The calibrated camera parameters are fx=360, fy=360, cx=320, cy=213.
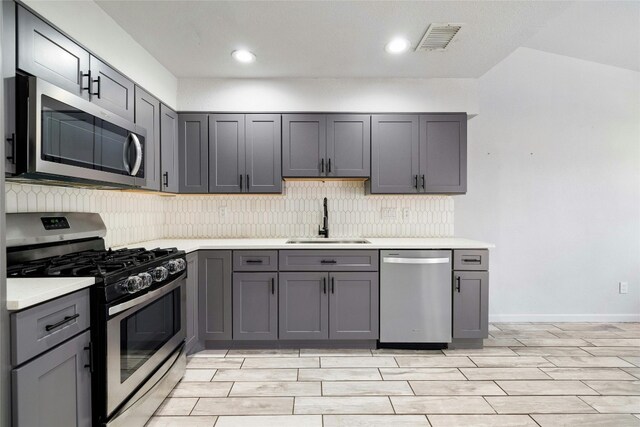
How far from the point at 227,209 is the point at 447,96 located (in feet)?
7.98

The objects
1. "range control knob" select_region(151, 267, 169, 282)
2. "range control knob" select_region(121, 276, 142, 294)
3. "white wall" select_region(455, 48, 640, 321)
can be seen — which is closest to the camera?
"range control knob" select_region(121, 276, 142, 294)

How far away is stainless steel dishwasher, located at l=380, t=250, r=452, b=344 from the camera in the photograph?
121 inches

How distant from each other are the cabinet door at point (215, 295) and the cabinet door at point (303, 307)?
465mm

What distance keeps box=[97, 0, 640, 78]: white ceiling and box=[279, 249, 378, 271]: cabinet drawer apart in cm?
162

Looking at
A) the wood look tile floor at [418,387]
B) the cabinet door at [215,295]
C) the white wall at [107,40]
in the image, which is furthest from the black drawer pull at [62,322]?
the cabinet door at [215,295]

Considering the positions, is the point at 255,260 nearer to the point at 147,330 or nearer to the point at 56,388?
the point at 147,330

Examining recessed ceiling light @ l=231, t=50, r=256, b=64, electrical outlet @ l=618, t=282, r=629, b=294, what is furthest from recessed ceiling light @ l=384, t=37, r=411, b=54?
electrical outlet @ l=618, t=282, r=629, b=294

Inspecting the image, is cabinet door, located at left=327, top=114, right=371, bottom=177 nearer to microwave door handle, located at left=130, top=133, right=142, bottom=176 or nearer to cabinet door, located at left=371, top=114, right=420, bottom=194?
cabinet door, located at left=371, top=114, right=420, bottom=194

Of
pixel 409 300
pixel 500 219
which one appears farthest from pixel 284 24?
pixel 500 219

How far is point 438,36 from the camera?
260 cm

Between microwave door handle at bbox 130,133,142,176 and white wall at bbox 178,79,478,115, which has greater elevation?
white wall at bbox 178,79,478,115

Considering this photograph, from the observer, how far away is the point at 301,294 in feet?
10.2

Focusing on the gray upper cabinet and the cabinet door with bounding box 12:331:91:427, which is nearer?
the cabinet door with bounding box 12:331:91:427

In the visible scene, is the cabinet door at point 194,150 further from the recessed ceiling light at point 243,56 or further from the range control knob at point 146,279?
the range control knob at point 146,279
